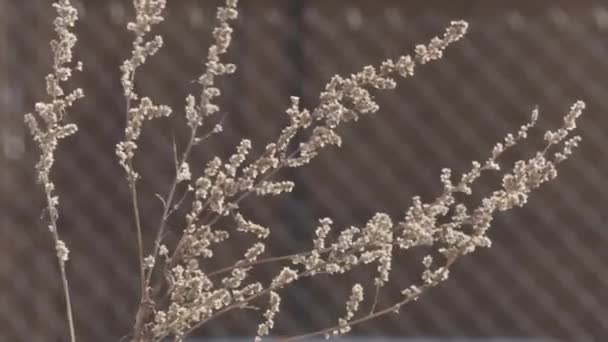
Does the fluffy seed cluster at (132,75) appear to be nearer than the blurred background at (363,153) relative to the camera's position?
Yes

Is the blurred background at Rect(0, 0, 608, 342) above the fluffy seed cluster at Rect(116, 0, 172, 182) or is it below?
above

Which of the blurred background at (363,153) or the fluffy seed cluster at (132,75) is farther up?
the blurred background at (363,153)

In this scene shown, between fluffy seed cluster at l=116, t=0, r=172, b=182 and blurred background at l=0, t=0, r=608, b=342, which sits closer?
fluffy seed cluster at l=116, t=0, r=172, b=182

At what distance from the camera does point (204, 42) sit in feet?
13.4

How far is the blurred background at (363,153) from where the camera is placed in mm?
3977

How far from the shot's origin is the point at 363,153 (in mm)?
4086

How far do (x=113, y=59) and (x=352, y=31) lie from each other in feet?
2.15

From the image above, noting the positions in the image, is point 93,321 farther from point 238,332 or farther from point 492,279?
point 492,279

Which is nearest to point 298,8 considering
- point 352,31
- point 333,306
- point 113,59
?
point 352,31

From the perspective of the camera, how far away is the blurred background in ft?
13.0

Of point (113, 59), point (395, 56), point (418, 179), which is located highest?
point (113, 59)

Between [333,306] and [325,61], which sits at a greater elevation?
[325,61]

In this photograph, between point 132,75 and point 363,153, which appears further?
point 363,153

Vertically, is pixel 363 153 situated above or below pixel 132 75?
above
